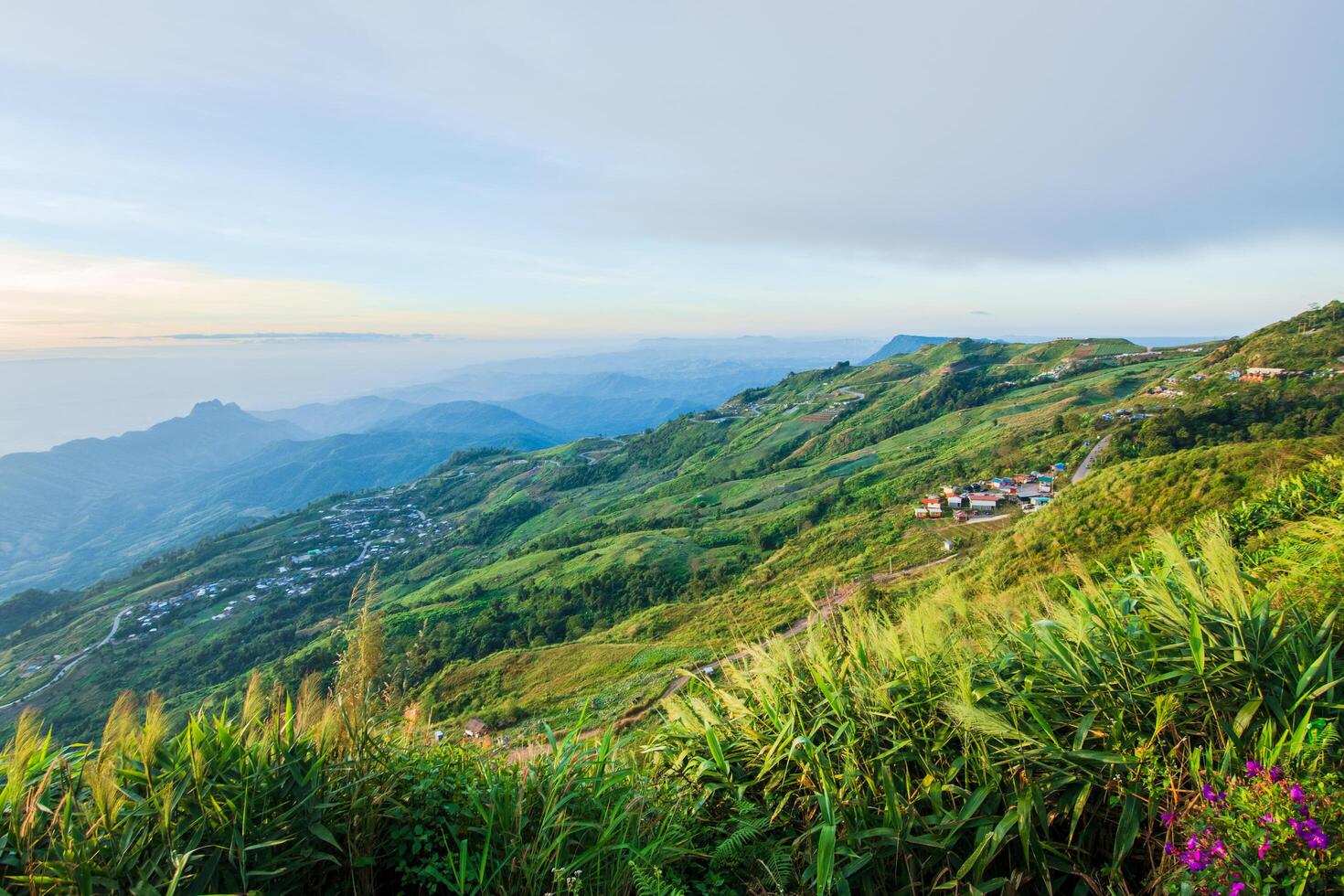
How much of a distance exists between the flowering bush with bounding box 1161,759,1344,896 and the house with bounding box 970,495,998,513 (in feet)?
154

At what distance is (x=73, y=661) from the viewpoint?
3300 inches

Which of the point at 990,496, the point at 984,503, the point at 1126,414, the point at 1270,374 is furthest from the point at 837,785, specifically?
the point at 1270,374

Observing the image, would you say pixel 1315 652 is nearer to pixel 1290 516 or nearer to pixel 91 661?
pixel 1290 516

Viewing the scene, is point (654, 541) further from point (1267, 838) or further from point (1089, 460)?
point (1267, 838)

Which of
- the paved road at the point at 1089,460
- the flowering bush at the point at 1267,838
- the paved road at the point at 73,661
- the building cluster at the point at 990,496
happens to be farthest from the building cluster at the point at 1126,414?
the paved road at the point at 73,661

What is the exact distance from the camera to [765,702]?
3.83 metres

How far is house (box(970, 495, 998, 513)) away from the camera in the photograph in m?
44.2

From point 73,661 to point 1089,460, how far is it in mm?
Result: 132612

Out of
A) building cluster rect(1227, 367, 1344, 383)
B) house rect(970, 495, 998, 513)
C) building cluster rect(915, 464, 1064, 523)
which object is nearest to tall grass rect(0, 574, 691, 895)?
building cluster rect(915, 464, 1064, 523)

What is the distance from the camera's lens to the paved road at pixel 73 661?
73.5m

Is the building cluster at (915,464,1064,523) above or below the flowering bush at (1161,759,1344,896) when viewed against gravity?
below

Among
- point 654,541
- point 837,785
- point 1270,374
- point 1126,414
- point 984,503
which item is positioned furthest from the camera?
point 654,541

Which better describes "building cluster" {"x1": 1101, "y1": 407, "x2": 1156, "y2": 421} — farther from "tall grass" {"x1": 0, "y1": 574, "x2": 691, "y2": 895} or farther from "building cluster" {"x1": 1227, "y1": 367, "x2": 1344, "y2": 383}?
"tall grass" {"x1": 0, "y1": 574, "x2": 691, "y2": 895}

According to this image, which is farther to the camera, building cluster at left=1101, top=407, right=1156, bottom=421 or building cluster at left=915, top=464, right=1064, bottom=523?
building cluster at left=1101, top=407, right=1156, bottom=421
